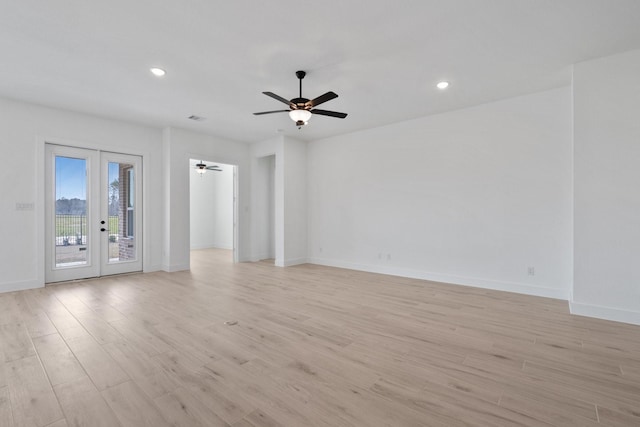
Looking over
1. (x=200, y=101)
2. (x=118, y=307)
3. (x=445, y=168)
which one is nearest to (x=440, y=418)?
(x=118, y=307)

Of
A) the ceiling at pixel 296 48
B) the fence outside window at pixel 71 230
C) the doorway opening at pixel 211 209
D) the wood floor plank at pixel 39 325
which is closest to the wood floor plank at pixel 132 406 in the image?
the wood floor plank at pixel 39 325

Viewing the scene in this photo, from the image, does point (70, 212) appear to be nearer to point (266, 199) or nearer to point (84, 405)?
point (266, 199)

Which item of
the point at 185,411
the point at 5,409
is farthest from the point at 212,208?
the point at 185,411

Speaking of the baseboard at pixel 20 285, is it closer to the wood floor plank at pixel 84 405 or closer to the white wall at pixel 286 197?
the wood floor plank at pixel 84 405

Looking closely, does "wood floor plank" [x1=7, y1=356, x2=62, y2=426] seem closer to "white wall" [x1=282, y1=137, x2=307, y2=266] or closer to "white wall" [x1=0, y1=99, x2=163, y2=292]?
"white wall" [x1=0, y1=99, x2=163, y2=292]

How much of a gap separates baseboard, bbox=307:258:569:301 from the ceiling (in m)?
3.02

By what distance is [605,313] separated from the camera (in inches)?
137

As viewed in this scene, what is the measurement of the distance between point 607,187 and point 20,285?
8.62m

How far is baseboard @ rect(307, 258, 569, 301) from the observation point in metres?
4.36

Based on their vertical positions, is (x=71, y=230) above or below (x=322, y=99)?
below

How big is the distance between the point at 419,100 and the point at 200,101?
3638mm

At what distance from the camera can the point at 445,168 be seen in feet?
17.6

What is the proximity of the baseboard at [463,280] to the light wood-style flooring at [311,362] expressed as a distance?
0.24 m

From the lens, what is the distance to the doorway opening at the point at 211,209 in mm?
10383
